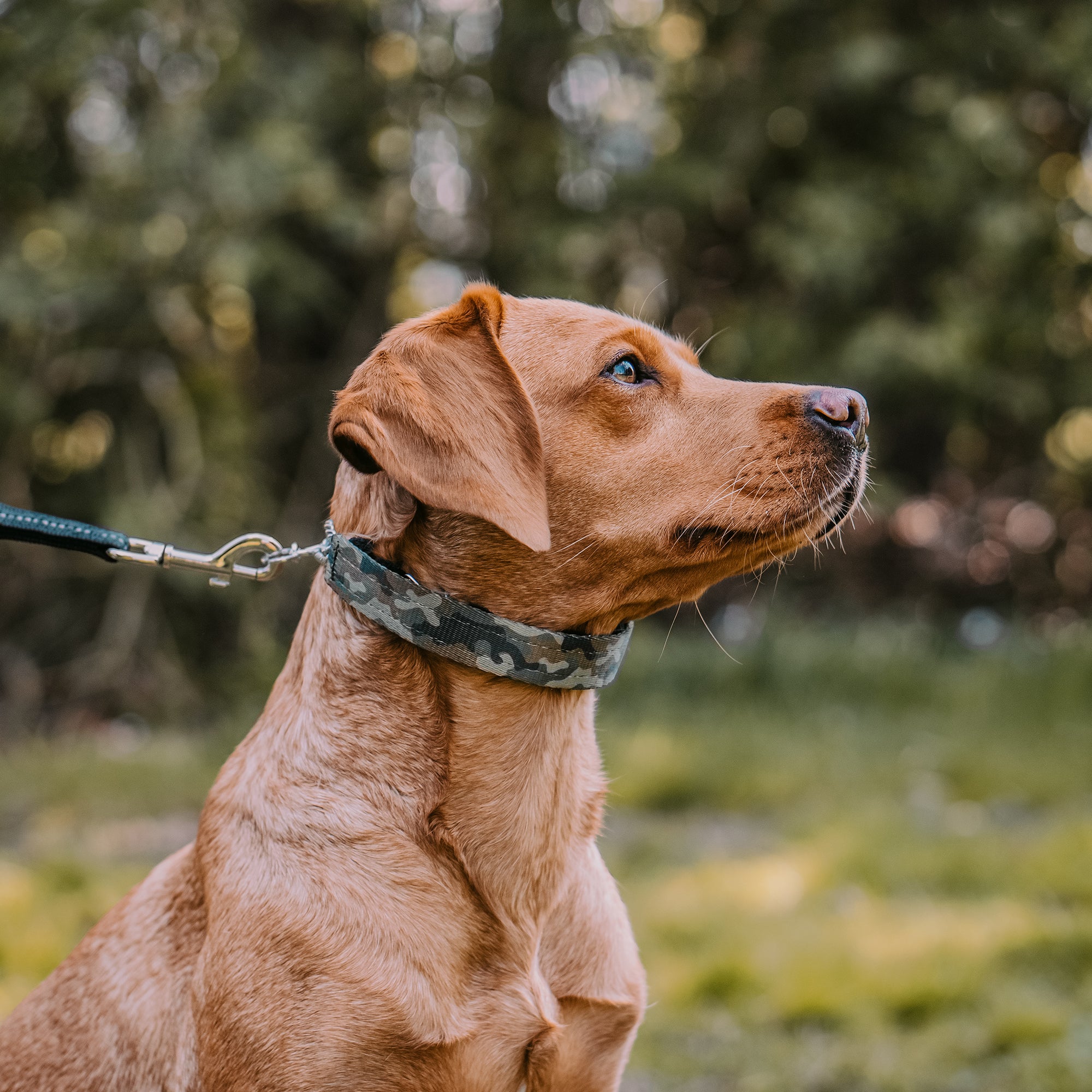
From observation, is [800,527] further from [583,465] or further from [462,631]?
[462,631]

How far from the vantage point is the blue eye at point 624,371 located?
2.31 meters

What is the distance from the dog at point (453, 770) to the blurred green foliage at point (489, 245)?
5414 mm

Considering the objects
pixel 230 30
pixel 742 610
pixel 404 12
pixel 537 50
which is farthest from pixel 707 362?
pixel 230 30

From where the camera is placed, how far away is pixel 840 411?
88.6 inches

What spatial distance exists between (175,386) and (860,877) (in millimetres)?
5506

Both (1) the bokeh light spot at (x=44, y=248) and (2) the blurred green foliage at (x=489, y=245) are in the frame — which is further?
(2) the blurred green foliage at (x=489, y=245)

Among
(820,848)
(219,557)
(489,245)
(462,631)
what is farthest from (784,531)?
(489,245)

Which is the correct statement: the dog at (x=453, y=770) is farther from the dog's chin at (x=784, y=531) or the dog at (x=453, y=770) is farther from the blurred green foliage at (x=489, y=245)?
the blurred green foliage at (x=489, y=245)

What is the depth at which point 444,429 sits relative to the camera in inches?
80.4

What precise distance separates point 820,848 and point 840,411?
3243 millimetres

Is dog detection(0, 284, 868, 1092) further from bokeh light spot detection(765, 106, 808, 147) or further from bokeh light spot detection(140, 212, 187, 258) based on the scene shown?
bokeh light spot detection(765, 106, 808, 147)

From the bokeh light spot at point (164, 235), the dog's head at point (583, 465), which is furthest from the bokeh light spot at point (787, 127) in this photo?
the dog's head at point (583, 465)

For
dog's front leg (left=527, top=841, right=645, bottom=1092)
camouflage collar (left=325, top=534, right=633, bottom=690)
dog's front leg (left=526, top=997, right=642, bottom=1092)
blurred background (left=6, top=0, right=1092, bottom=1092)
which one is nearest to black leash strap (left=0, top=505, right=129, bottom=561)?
camouflage collar (left=325, top=534, right=633, bottom=690)

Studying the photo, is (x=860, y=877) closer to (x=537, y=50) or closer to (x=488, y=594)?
(x=488, y=594)
